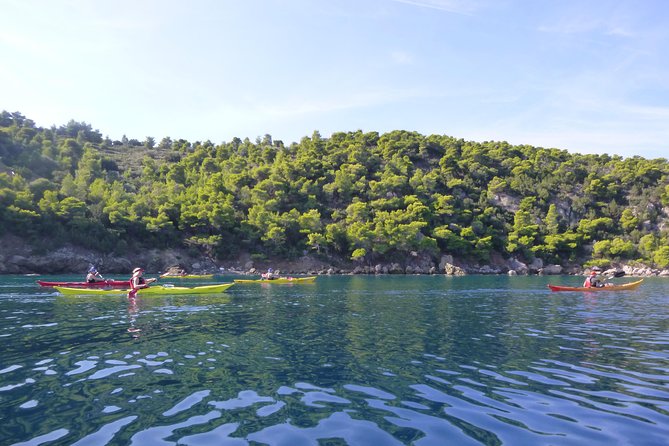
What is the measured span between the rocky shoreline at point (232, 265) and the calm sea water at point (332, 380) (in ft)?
169

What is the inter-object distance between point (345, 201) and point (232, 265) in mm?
29625

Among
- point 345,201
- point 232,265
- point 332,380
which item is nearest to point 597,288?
point 332,380

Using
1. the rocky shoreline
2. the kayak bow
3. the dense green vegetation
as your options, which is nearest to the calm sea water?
the kayak bow

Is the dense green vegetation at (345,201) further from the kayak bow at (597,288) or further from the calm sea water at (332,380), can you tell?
the calm sea water at (332,380)

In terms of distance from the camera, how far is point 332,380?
10.4 m

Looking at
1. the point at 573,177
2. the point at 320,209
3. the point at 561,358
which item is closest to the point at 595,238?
the point at 573,177

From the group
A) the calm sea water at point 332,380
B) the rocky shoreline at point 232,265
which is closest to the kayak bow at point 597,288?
the calm sea water at point 332,380

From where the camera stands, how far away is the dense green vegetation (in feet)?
250

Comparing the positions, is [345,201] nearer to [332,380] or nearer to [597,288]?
[597,288]

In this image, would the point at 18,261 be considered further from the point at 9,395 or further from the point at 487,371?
the point at 487,371

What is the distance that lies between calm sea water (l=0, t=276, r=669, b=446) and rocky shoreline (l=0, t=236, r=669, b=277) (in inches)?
2027

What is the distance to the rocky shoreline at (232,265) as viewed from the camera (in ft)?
211

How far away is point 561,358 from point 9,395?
13.5 metres

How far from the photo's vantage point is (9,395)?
9.23 m
